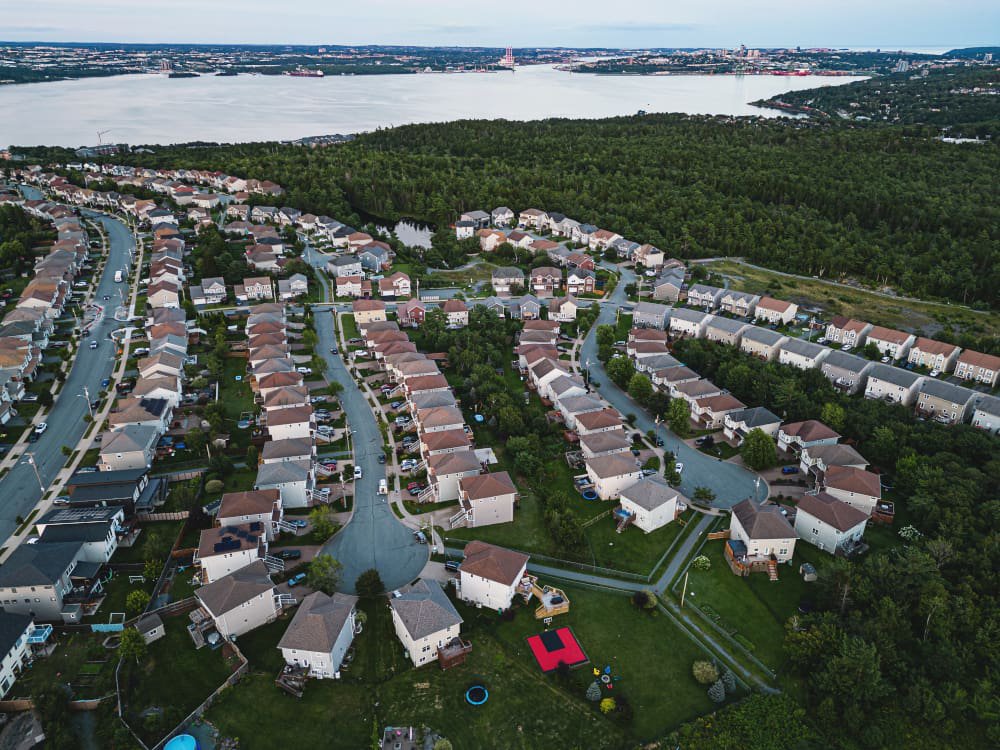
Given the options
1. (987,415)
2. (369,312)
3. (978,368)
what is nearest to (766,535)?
(987,415)

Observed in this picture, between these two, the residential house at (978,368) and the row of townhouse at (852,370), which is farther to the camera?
the residential house at (978,368)

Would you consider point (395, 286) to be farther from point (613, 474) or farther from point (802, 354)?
point (802, 354)

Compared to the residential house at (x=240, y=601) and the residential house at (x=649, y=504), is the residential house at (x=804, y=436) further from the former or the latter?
the residential house at (x=240, y=601)

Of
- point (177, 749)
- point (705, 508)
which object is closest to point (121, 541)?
point (177, 749)

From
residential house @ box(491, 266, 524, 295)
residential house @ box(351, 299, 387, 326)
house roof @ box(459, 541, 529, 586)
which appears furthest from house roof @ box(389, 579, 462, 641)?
residential house @ box(491, 266, 524, 295)

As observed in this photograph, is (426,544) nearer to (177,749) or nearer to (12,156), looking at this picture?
(177,749)

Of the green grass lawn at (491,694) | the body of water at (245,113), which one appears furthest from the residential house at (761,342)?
the body of water at (245,113)

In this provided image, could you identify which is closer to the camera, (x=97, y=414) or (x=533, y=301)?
(x=97, y=414)
